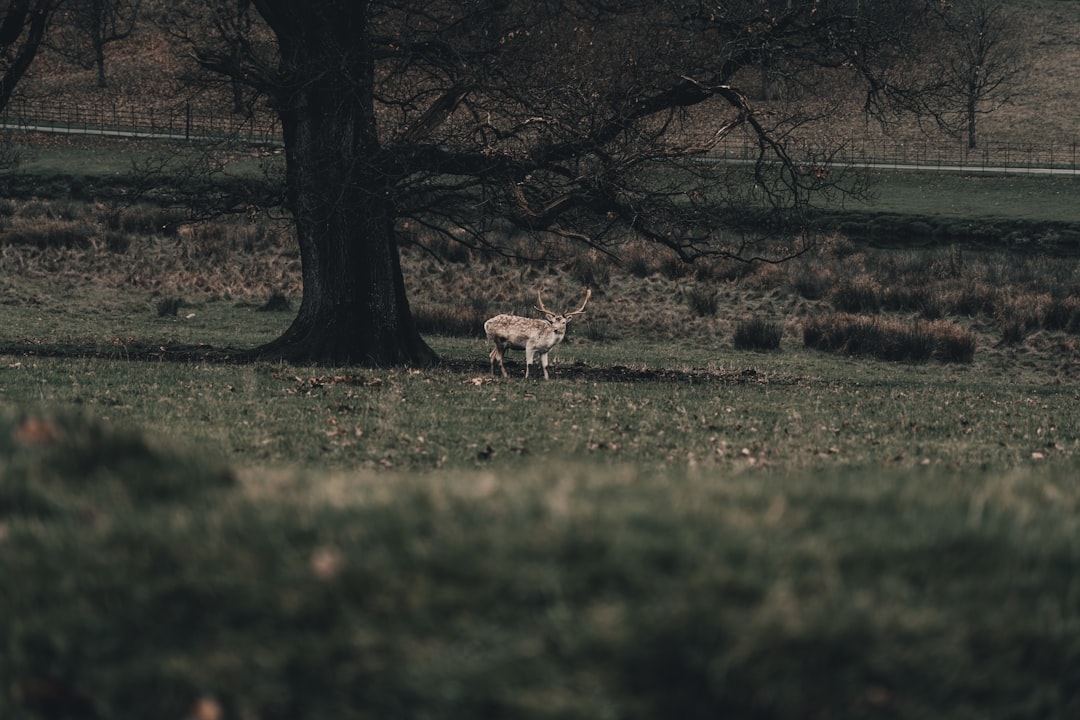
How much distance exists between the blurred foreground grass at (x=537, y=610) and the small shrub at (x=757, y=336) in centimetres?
2471

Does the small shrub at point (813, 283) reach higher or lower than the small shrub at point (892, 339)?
higher

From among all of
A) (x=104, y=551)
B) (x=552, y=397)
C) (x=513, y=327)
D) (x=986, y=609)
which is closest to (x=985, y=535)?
(x=986, y=609)

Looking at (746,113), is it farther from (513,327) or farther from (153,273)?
Result: (153,273)

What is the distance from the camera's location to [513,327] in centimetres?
1838

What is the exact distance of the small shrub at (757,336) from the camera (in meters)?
28.8

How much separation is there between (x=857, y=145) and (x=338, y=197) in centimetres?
6223

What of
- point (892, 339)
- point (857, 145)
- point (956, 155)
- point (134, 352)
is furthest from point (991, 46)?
point (134, 352)

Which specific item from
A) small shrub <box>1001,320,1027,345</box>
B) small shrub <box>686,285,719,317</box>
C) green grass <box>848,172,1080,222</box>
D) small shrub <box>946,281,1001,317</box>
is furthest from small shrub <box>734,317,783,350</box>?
green grass <box>848,172,1080,222</box>

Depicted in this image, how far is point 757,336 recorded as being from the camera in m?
28.9

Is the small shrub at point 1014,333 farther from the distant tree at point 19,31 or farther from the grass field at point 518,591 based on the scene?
the grass field at point 518,591

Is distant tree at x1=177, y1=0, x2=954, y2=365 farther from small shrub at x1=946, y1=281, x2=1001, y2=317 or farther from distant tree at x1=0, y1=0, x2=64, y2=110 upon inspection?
small shrub at x1=946, y1=281, x2=1001, y2=317

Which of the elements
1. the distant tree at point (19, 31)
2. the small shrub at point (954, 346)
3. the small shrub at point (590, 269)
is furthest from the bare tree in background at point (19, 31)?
the small shrub at point (954, 346)

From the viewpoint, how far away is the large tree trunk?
18.3 meters

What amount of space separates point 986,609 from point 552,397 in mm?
12472
